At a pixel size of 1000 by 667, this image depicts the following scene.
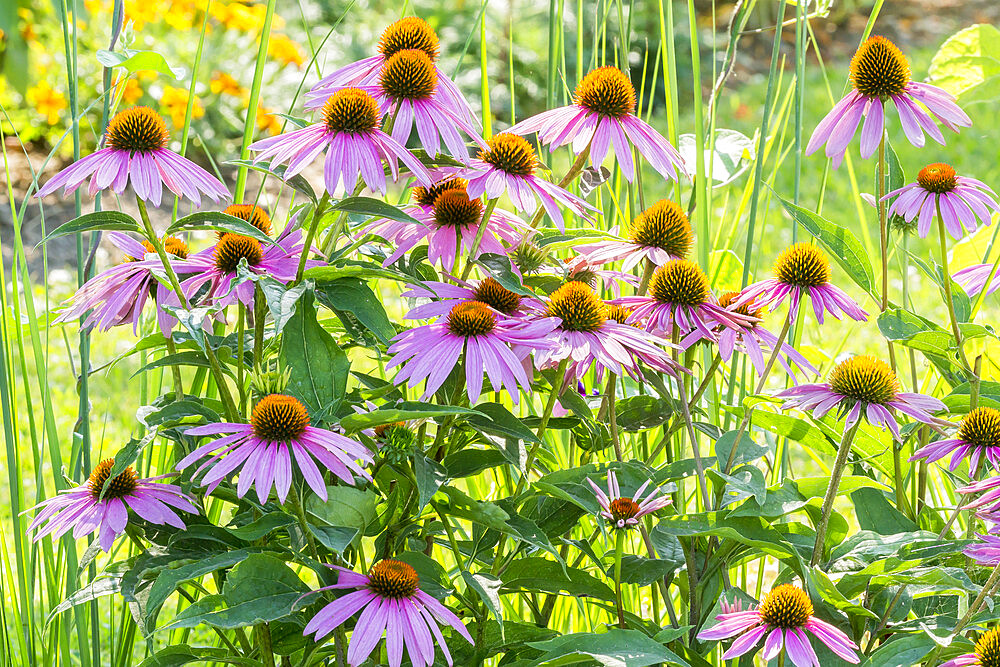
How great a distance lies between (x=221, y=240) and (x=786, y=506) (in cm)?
51

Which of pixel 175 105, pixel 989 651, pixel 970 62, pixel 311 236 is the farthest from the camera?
pixel 175 105

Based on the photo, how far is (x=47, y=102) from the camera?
340cm

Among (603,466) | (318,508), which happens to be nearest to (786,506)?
(603,466)

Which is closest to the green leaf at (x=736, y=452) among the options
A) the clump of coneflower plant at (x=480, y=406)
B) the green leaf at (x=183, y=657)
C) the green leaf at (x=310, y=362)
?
the clump of coneflower plant at (x=480, y=406)

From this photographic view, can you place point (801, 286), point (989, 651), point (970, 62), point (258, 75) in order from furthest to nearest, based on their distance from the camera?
point (970, 62)
point (258, 75)
point (801, 286)
point (989, 651)

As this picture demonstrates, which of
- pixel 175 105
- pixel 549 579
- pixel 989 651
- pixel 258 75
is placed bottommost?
pixel 989 651

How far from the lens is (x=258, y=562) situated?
29.2 inches

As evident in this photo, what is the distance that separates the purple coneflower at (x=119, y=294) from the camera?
0.79 metres

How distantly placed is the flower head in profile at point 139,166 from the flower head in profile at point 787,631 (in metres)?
0.51

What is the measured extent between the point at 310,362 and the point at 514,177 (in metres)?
0.22

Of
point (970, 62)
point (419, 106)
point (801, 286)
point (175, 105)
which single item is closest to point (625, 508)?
point (801, 286)

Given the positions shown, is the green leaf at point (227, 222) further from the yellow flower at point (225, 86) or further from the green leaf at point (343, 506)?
the yellow flower at point (225, 86)

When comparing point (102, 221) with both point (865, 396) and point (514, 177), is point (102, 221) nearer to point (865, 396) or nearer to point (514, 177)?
point (514, 177)

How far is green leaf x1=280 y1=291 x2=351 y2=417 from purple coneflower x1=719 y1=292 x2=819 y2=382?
31 centimetres
